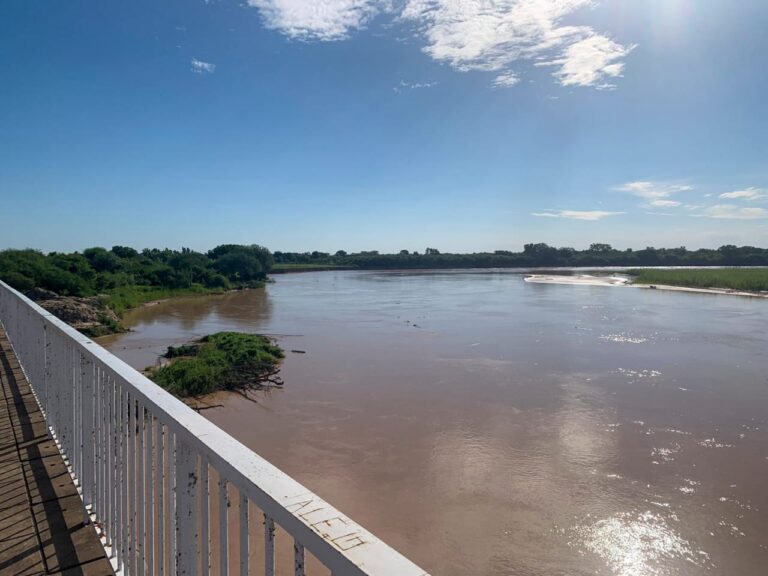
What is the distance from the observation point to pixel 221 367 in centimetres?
1220

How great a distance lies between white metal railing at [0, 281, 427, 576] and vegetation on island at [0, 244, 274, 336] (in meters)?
18.1

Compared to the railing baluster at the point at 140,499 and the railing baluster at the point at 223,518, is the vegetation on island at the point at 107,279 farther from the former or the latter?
the railing baluster at the point at 223,518

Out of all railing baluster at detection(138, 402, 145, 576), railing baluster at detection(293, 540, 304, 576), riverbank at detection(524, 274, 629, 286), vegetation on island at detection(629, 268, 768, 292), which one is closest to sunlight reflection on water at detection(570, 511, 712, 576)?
railing baluster at detection(138, 402, 145, 576)

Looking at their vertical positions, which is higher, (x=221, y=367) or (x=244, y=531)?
(x=244, y=531)

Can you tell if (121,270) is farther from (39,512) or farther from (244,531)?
(244,531)

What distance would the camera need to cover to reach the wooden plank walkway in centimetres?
241

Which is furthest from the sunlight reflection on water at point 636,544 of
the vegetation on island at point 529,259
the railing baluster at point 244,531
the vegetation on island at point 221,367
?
the vegetation on island at point 529,259

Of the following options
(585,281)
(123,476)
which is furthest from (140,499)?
(585,281)

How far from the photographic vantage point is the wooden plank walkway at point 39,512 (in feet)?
7.89

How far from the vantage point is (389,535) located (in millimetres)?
6051

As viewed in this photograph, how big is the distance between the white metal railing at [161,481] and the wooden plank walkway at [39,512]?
102 mm

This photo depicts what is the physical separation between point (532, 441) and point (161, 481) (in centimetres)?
781

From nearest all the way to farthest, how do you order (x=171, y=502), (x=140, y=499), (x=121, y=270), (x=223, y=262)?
(x=171, y=502) → (x=140, y=499) → (x=121, y=270) → (x=223, y=262)

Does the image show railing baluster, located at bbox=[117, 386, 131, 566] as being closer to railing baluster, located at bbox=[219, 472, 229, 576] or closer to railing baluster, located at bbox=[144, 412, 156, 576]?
railing baluster, located at bbox=[144, 412, 156, 576]
